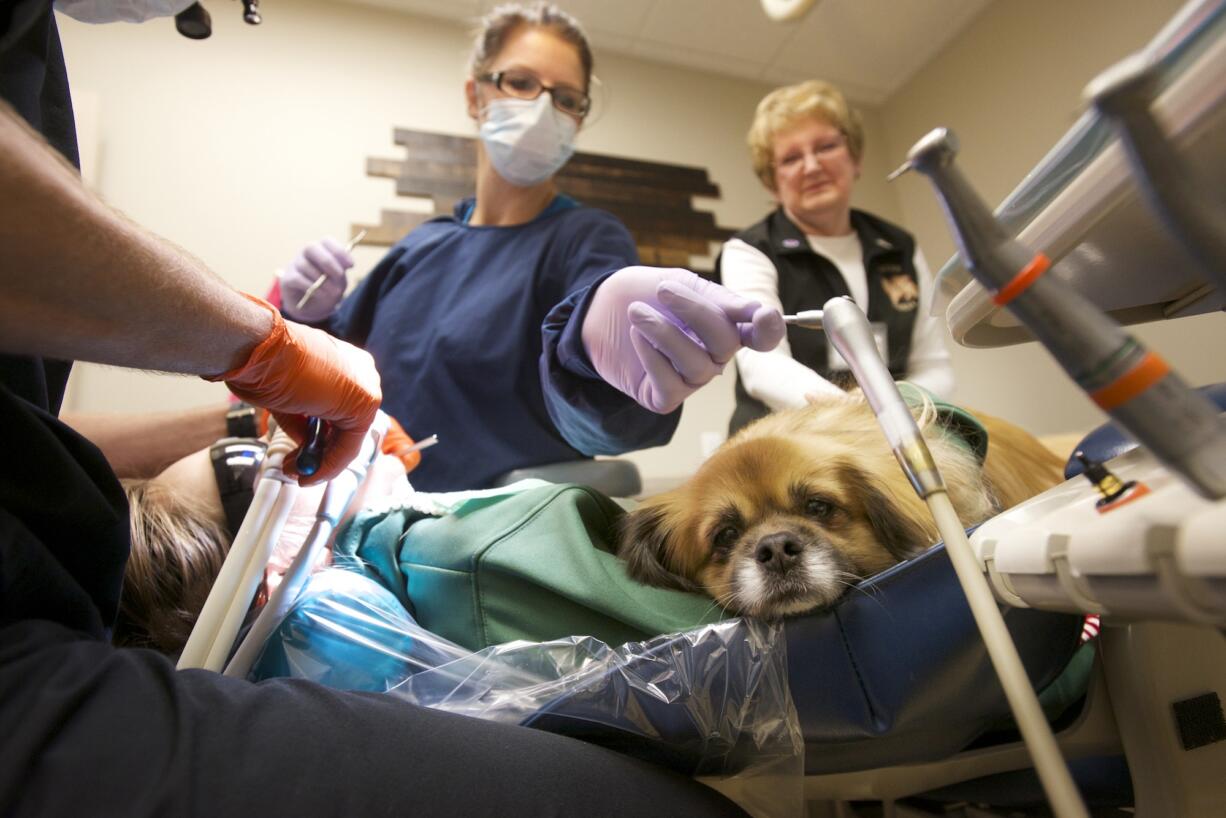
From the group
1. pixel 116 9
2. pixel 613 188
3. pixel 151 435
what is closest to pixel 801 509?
pixel 116 9

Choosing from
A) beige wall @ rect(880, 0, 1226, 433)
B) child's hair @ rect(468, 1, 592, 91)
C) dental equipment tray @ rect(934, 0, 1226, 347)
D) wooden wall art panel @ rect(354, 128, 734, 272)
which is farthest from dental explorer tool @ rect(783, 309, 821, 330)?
wooden wall art panel @ rect(354, 128, 734, 272)

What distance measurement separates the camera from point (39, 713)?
0.43 metres

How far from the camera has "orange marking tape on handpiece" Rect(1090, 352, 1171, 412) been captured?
31 centimetres

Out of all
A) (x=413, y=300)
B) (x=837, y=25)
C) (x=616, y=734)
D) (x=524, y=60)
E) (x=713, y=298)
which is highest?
(x=837, y=25)

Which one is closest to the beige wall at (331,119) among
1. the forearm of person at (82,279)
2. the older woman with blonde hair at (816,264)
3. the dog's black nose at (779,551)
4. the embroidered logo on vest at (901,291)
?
the older woman with blonde hair at (816,264)

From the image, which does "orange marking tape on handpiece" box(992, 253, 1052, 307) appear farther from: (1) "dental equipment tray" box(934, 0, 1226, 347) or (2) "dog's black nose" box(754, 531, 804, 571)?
(2) "dog's black nose" box(754, 531, 804, 571)

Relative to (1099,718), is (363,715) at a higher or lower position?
lower

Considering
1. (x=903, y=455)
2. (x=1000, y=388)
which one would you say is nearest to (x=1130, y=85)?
(x=903, y=455)

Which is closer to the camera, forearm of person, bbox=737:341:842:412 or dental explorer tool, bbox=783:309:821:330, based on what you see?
dental explorer tool, bbox=783:309:821:330

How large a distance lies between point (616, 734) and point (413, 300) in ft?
3.75

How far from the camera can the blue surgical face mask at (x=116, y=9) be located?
756 mm

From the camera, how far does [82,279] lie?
45 cm

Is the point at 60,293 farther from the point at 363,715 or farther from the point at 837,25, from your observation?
the point at 837,25

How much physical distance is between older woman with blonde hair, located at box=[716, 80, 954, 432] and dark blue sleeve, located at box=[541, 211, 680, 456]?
8.6 inches
